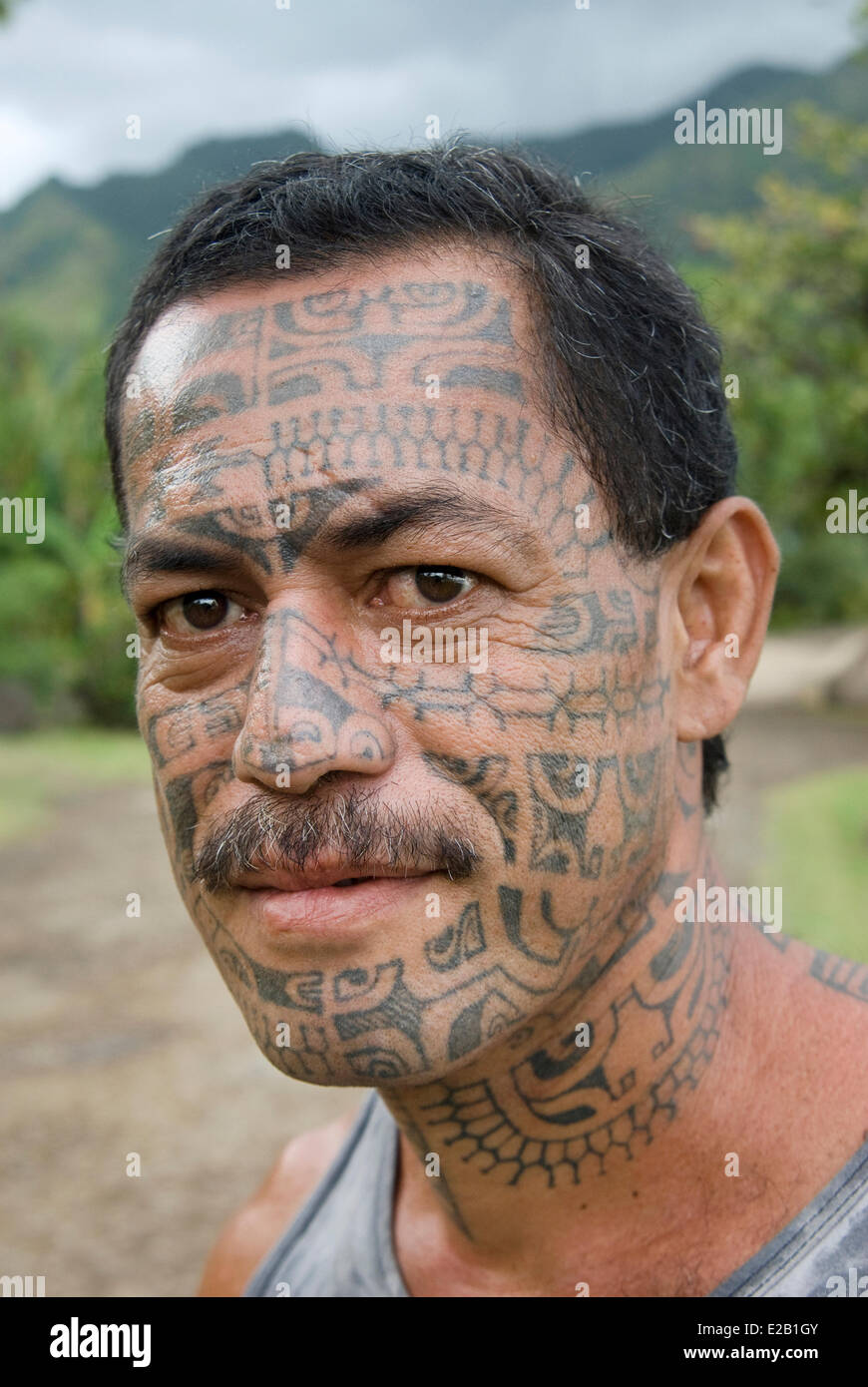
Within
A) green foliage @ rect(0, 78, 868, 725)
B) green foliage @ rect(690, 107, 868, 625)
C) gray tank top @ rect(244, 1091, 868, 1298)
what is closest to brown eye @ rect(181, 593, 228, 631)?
green foliage @ rect(0, 78, 868, 725)

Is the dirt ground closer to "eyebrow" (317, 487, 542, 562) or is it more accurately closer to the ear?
the ear

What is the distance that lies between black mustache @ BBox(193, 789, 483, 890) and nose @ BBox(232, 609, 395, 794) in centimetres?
5

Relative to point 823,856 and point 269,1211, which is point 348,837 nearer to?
point 269,1211

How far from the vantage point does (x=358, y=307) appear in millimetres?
2121

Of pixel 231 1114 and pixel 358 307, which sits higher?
pixel 358 307

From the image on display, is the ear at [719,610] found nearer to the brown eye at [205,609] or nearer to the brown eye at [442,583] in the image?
the brown eye at [442,583]

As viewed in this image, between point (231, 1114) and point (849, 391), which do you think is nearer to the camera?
point (231, 1114)

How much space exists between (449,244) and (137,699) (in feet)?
3.38

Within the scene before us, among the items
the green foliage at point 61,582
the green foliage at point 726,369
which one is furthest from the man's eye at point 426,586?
the green foliage at point 61,582

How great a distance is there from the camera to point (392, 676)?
198cm

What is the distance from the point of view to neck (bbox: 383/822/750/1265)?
221 cm

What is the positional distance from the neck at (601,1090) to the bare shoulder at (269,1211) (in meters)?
0.82

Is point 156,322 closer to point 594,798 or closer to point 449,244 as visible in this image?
point 449,244
